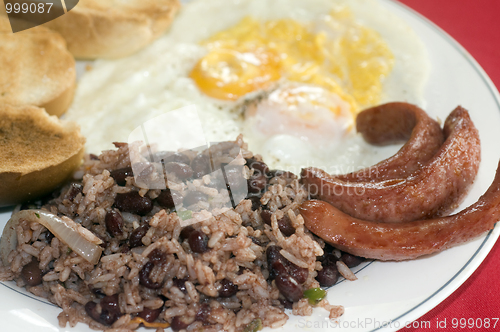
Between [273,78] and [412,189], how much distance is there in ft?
7.80

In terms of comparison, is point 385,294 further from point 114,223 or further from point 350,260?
point 114,223

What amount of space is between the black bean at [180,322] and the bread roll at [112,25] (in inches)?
125

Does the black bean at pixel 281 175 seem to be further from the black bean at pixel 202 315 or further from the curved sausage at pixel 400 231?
the black bean at pixel 202 315

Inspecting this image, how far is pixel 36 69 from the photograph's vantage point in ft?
12.7

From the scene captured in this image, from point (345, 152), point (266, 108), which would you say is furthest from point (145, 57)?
point (345, 152)

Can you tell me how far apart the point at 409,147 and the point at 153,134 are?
228 centimetres

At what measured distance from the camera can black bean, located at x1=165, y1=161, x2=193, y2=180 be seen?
284cm

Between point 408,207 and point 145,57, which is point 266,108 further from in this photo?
point 408,207

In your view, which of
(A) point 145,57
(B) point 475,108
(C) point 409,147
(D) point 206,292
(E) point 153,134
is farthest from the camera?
(A) point 145,57

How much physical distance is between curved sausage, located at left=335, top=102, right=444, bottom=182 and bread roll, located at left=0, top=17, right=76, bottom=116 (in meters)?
2.72

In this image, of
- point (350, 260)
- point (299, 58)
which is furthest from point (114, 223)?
point (299, 58)

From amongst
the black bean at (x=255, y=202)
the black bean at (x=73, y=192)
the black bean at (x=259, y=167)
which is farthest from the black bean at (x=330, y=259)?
the black bean at (x=73, y=192)

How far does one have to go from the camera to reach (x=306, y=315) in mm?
2441

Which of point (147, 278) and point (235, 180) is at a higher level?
point (235, 180)
